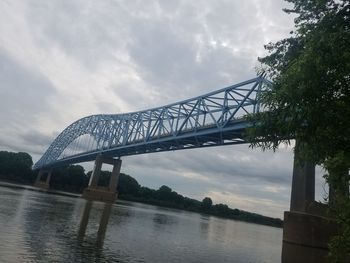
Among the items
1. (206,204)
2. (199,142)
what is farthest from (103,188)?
(206,204)

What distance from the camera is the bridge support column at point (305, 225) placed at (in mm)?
34312

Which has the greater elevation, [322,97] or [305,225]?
[322,97]

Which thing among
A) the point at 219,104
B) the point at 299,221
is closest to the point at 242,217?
the point at 219,104

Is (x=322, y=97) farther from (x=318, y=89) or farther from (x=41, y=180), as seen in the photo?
(x=41, y=180)

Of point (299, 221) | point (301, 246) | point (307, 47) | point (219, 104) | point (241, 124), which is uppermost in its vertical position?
point (219, 104)

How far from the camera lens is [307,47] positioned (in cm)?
1046

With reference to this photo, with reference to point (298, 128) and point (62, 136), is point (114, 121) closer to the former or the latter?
point (62, 136)

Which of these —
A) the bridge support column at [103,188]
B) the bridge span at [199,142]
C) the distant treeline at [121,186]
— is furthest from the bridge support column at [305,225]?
the distant treeline at [121,186]

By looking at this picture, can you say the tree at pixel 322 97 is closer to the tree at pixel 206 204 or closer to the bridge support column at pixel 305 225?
the bridge support column at pixel 305 225

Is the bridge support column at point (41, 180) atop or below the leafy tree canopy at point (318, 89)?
atop

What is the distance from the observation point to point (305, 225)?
120ft

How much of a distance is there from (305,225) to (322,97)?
1163 inches

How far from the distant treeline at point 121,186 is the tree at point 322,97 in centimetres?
15235

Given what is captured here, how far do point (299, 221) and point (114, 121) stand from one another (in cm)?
9349
